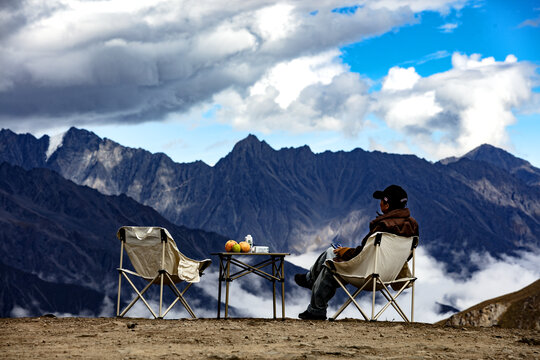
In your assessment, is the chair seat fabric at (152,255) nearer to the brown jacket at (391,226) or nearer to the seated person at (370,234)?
the seated person at (370,234)

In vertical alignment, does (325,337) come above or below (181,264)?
below

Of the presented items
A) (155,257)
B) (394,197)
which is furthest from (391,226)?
(155,257)

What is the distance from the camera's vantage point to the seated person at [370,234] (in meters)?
12.5

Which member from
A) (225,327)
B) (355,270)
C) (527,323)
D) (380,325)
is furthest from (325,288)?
(527,323)

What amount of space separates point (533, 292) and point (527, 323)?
13.8 meters

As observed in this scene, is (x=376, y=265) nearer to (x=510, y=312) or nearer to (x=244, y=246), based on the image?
(x=244, y=246)

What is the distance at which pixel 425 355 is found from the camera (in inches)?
337

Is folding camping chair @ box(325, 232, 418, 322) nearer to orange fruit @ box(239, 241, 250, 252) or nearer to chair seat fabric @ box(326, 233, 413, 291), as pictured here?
chair seat fabric @ box(326, 233, 413, 291)

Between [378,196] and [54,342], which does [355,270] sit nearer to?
[378,196]

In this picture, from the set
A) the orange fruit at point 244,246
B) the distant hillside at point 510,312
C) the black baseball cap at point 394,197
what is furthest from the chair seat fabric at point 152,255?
the distant hillside at point 510,312

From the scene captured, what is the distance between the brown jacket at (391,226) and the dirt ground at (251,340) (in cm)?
112

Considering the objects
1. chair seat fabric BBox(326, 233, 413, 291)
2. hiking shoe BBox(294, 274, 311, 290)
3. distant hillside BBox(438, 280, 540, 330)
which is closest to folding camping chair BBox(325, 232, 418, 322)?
chair seat fabric BBox(326, 233, 413, 291)

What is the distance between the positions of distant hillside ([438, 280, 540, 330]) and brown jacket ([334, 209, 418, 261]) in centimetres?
8258

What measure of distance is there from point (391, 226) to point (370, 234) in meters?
0.36
